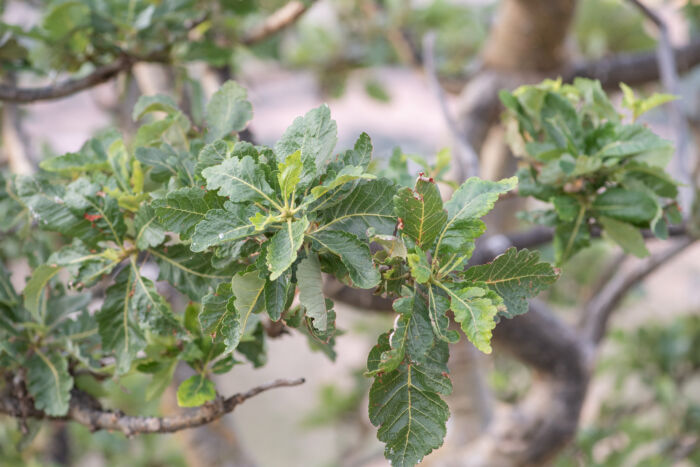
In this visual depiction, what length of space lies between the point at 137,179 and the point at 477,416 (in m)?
1.48

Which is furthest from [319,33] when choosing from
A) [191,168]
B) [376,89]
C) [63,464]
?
[191,168]

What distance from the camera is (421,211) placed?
0.45 meters

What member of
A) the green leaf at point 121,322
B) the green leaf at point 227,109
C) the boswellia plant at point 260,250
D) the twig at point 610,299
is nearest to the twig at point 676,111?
the twig at point 610,299

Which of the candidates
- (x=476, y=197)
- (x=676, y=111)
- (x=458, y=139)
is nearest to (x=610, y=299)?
(x=676, y=111)

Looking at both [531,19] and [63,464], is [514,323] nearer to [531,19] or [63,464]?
[531,19]

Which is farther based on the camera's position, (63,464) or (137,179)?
(63,464)

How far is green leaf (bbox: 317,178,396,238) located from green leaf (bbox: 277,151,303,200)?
45mm

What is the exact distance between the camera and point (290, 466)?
11.5 ft

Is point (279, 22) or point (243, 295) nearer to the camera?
point (243, 295)

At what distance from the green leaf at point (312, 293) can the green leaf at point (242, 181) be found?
5cm

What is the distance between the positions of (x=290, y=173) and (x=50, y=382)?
430 millimetres

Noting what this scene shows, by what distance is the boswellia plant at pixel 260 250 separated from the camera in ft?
1.48

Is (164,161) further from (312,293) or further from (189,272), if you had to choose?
(312,293)

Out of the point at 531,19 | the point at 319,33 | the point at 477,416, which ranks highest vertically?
the point at 531,19
